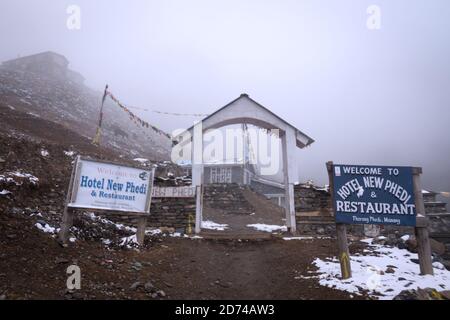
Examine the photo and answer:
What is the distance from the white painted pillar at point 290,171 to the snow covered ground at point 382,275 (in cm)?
381

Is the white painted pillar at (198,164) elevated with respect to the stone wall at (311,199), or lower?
elevated

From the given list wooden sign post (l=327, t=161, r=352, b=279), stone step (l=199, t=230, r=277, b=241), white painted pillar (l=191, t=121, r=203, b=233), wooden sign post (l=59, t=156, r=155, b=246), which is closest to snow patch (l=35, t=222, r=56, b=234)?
wooden sign post (l=59, t=156, r=155, b=246)

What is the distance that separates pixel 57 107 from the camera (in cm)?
4212

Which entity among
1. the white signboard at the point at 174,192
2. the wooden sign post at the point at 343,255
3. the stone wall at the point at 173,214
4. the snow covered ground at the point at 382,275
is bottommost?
the snow covered ground at the point at 382,275

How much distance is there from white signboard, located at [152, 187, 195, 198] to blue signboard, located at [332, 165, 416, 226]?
18.9ft

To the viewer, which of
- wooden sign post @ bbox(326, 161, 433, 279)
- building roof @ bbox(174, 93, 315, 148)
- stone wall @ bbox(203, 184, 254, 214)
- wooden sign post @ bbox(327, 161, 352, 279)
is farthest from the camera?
stone wall @ bbox(203, 184, 254, 214)

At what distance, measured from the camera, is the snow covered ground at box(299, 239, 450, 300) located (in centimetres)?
539

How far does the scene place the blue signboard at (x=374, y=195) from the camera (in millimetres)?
6355

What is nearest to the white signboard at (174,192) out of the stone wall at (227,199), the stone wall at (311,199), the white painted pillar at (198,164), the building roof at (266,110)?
the white painted pillar at (198,164)

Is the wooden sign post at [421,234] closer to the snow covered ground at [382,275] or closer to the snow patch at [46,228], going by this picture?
the snow covered ground at [382,275]

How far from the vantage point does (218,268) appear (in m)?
7.34

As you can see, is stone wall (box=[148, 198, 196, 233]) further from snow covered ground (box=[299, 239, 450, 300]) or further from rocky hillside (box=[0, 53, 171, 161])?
rocky hillside (box=[0, 53, 171, 161])

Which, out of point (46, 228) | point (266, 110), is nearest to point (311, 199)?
point (266, 110)
